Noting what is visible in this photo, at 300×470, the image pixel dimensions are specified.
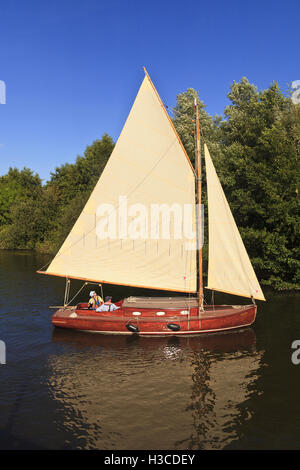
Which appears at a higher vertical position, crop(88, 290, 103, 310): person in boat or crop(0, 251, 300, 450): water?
crop(88, 290, 103, 310): person in boat

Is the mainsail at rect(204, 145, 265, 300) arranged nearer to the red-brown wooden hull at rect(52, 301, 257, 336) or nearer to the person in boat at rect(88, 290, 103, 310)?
the red-brown wooden hull at rect(52, 301, 257, 336)

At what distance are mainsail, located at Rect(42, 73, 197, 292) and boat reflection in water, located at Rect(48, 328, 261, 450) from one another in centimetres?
452

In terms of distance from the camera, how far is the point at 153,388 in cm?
1620

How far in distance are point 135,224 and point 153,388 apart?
1142 centimetres

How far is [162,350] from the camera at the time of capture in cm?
2089

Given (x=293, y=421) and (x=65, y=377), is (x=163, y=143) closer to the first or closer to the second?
(x=65, y=377)

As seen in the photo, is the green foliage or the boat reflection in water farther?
the green foliage

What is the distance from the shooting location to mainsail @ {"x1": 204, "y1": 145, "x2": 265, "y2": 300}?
22750 mm

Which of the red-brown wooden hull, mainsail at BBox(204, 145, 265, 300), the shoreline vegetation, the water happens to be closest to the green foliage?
the shoreline vegetation

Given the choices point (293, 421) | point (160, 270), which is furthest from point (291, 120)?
point (293, 421)
